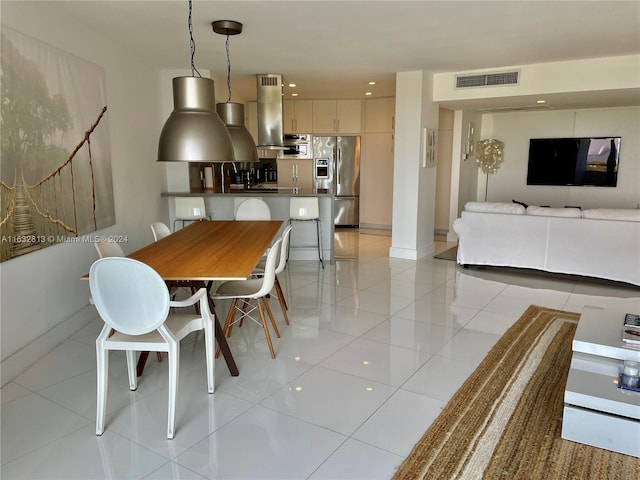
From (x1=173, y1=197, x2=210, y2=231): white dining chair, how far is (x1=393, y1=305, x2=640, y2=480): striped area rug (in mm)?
4069

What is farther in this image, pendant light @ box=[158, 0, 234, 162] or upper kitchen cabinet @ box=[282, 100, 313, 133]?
upper kitchen cabinet @ box=[282, 100, 313, 133]

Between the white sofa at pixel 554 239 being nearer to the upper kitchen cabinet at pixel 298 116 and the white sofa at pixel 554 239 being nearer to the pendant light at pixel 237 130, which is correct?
the pendant light at pixel 237 130

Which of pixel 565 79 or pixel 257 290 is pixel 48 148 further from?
pixel 565 79

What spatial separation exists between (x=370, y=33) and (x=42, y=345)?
3.79 m

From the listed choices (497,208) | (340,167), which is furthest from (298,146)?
(497,208)

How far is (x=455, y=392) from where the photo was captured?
9.36 ft

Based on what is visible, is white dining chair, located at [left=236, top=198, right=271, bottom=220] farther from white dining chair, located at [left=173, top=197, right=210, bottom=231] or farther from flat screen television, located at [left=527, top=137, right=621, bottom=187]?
flat screen television, located at [left=527, top=137, right=621, bottom=187]

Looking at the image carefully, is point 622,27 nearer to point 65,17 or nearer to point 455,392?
point 455,392

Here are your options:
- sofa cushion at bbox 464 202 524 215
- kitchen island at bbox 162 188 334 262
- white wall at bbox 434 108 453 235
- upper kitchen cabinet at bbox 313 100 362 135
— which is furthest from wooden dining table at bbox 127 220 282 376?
upper kitchen cabinet at bbox 313 100 362 135

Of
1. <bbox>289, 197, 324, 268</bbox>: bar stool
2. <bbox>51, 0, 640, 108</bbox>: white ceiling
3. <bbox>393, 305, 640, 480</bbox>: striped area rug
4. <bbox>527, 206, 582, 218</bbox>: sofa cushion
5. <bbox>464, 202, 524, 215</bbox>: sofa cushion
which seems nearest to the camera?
<bbox>393, 305, 640, 480</bbox>: striped area rug

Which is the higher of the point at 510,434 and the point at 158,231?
the point at 158,231

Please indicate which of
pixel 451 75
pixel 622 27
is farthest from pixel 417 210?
pixel 622 27

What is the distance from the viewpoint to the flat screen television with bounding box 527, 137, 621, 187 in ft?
25.7

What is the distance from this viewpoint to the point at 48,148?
3.53 meters
